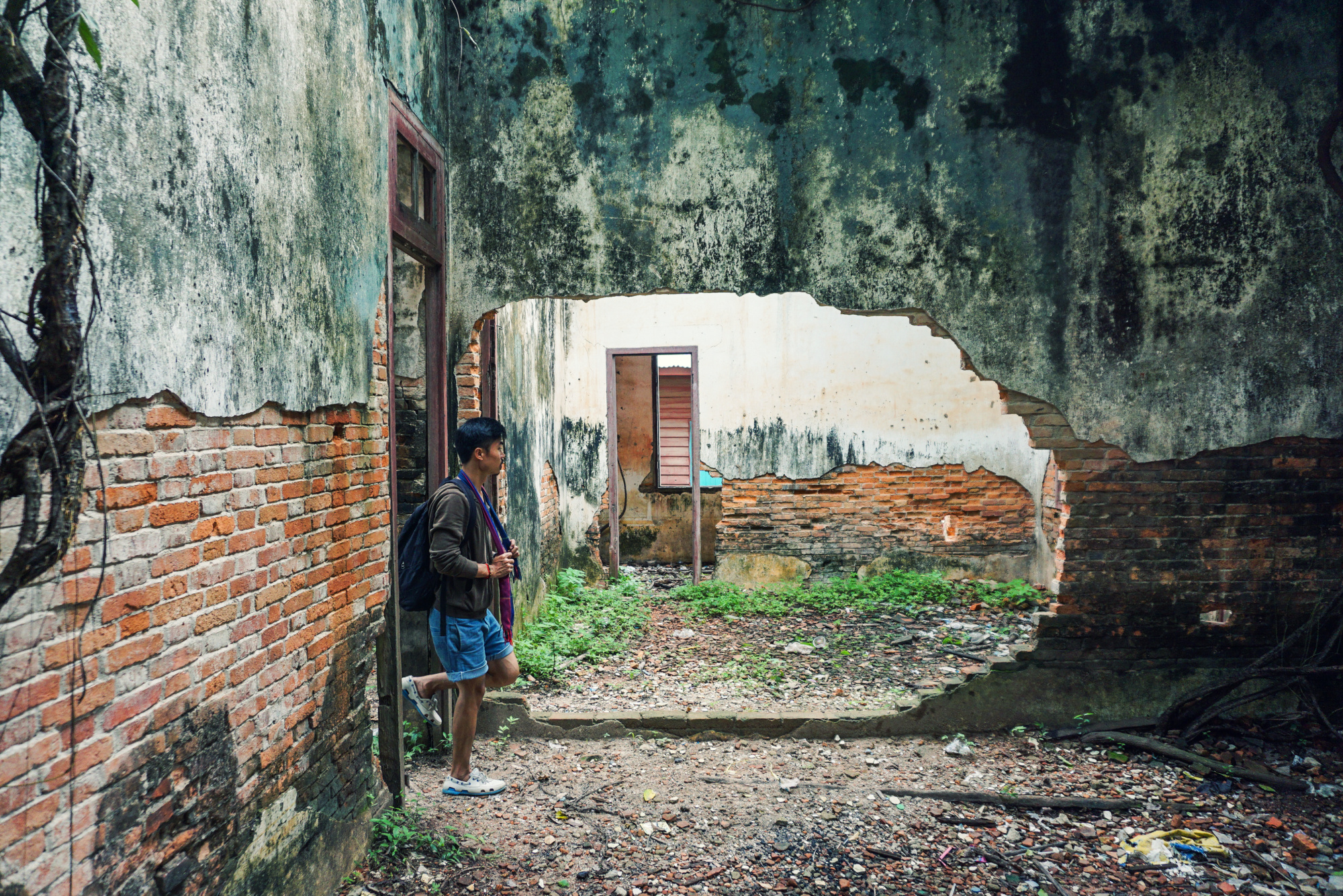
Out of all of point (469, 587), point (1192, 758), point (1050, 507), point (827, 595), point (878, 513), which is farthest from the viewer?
point (878, 513)

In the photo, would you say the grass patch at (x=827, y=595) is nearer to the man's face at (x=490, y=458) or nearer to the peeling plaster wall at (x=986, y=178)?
the peeling plaster wall at (x=986, y=178)

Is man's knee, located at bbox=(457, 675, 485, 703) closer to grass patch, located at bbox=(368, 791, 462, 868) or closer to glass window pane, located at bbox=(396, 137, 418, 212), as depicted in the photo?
grass patch, located at bbox=(368, 791, 462, 868)

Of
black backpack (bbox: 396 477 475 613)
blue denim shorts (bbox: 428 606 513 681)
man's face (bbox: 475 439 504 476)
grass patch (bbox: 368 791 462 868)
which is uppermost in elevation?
man's face (bbox: 475 439 504 476)

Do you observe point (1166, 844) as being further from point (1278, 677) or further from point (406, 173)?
point (406, 173)

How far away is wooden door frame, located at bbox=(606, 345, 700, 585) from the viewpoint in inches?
337

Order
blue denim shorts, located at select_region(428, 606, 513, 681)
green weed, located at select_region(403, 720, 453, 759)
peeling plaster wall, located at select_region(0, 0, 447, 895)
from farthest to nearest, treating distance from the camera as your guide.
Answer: green weed, located at select_region(403, 720, 453, 759) < blue denim shorts, located at select_region(428, 606, 513, 681) < peeling plaster wall, located at select_region(0, 0, 447, 895)

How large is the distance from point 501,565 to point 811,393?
224 inches

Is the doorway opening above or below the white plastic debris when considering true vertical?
above

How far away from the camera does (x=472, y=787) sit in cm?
369

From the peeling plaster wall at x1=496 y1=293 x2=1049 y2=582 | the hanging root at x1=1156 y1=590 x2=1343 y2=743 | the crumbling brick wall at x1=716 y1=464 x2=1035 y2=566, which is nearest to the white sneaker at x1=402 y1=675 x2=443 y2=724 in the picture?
the hanging root at x1=1156 y1=590 x2=1343 y2=743

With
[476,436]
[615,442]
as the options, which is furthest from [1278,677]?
[615,442]

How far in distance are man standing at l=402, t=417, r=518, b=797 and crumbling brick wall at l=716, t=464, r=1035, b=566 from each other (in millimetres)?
5175

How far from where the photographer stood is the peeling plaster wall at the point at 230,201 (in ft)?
5.58

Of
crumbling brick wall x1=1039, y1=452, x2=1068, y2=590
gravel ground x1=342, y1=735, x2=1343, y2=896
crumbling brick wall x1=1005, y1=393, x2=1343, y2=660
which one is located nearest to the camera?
gravel ground x1=342, y1=735, x2=1343, y2=896
